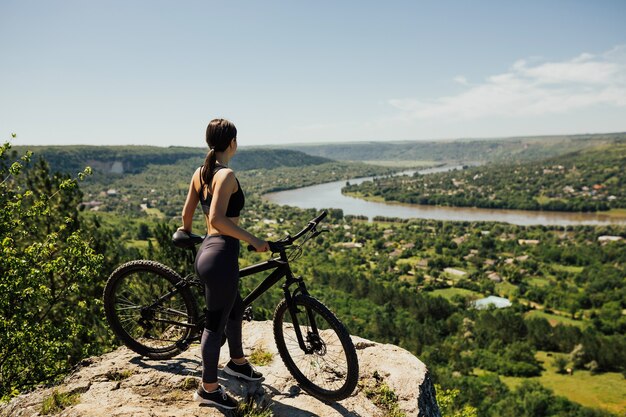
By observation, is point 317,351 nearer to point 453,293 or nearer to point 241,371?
point 241,371

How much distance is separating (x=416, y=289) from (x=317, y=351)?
7767 cm

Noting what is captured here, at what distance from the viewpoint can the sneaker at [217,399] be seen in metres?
4.26

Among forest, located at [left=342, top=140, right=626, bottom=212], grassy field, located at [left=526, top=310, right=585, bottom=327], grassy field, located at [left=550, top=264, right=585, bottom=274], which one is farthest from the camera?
forest, located at [left=342, top=140, right=626, bottom=212]

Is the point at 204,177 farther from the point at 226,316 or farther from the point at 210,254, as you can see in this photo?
the point at 226,316

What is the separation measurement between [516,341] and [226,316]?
66749 millimetres

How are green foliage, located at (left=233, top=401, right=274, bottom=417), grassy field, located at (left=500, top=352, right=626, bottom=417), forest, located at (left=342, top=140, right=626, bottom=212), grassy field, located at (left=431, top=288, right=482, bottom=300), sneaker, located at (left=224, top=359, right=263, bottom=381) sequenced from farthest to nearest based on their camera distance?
forest, located at (left=342, top=140, right=626, bottom=212), grassy field, located at (left=431, top=288, right=482, bottom=300), grassy field, located at (left=500, top=352, right=626, bottom=417), sneaker, located at (left=224, top=359, right=263, bottom=381), green foliage, located at (left=233, top=401, right=274, bottom=417)

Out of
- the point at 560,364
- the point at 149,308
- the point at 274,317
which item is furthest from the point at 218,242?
the point at 560,364

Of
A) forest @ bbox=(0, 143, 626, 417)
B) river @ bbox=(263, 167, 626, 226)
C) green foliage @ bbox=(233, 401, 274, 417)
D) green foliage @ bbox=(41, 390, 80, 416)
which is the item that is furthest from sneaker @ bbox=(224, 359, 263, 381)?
river @ bbox=(263, 167, 626, 226)

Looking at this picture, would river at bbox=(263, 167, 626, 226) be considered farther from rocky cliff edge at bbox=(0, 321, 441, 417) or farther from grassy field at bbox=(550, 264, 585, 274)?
rocky cliff edge at bbox=(0, 321, 441, 417)

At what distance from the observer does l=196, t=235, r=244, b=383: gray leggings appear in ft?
13.2

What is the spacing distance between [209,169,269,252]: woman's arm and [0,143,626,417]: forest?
5153 mm

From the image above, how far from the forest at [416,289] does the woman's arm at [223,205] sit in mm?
5153

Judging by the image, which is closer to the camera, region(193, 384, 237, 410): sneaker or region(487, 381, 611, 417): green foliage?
region(193, 384, 237, 410): sneaker

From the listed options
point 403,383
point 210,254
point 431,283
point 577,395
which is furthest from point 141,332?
point 431,283
